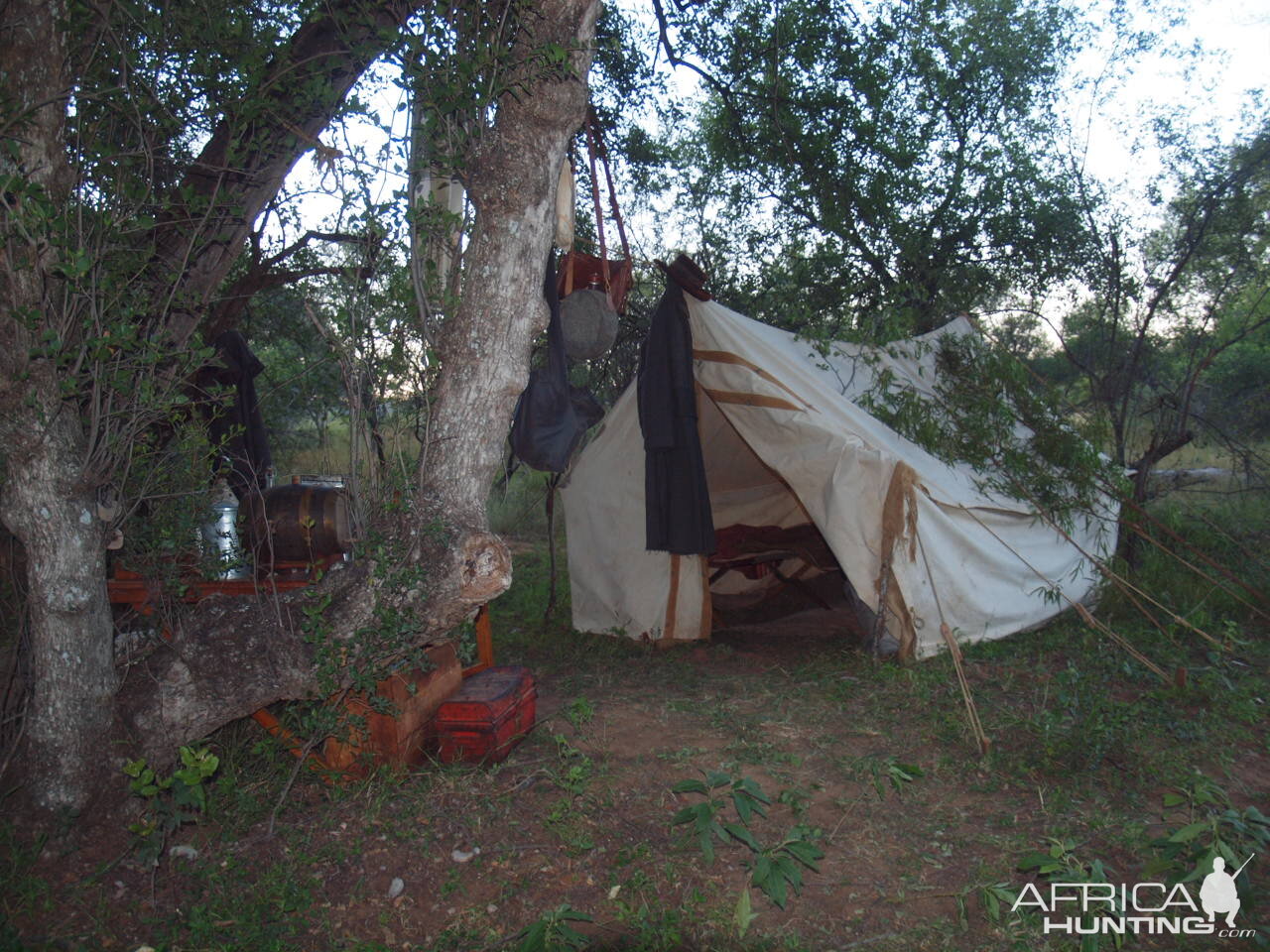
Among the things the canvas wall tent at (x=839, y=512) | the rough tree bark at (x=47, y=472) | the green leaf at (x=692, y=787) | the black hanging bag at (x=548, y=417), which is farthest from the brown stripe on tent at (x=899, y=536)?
the rough tree bark at (x=47, y=472)

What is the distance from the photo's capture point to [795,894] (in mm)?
2566

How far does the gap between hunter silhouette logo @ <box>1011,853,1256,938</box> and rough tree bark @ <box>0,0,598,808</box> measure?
5.99ft

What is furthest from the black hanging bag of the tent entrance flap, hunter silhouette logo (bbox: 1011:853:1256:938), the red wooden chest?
hunter silhouette logo (bbox: 1011:853:1256:938)

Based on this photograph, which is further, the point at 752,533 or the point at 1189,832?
the point at 752,533

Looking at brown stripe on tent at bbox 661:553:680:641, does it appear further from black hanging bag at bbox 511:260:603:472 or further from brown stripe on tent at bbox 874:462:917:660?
black hanging bag at bbox 511:260:603:472

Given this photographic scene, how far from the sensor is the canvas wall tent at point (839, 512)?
15.1 ft

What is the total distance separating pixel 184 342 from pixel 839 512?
3104 mm

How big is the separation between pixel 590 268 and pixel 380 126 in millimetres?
1537

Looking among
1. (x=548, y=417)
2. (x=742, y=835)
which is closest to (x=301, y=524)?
(x=548, y=417)

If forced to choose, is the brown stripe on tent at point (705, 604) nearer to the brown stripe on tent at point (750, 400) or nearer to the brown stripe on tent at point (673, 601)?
the brown stripe on tent at point (673, 601)

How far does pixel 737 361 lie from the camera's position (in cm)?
506

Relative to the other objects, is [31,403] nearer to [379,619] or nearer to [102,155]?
[102,155]

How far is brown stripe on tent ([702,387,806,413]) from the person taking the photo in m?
4.91

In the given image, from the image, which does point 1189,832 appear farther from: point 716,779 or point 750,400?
point 750,400
